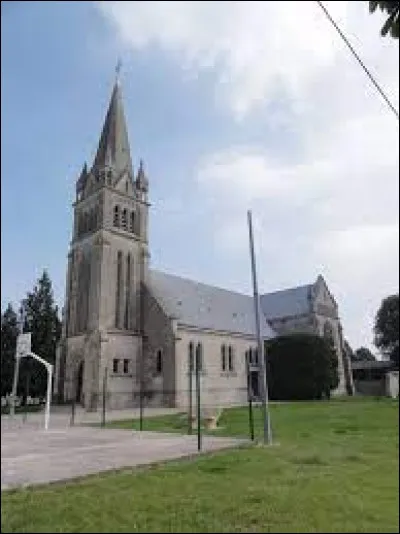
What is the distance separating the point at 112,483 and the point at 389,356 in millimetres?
70406

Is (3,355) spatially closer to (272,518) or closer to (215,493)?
(215,493)

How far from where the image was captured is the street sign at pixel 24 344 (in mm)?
5633

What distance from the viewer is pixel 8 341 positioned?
6832mm

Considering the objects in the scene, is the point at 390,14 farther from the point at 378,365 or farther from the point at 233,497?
the point at 378,365

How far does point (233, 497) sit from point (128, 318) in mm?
36380

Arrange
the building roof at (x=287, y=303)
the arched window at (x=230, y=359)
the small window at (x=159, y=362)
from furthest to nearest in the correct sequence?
the building roof at (x=287, y=303)
the arched window at (x=230, y=359)
the small window at (x=159, y=362)

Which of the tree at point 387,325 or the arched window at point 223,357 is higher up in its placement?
the tree at point 387,325

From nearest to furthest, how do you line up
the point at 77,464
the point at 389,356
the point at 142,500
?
1. the point at 142,500
2. the point at 77,464
3. the point at 389,356

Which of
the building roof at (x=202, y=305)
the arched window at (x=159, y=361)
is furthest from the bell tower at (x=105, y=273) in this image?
the building roof at (x=202, y=305)

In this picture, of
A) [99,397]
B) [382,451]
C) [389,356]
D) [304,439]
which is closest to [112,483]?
[382,451]

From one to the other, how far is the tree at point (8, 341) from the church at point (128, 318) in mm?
30722

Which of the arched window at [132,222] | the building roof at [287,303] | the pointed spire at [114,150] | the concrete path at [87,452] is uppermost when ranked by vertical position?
the pointed spire at [114,150]

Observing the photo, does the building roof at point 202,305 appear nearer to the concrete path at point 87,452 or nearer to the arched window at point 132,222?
the arched window at point 132,222

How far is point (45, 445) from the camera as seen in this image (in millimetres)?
13414
